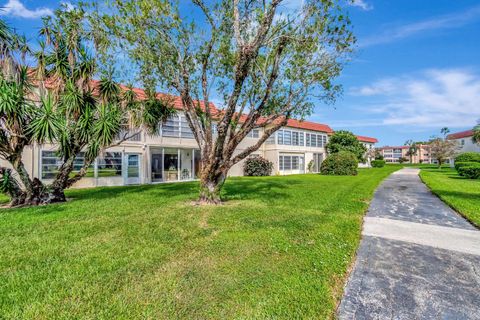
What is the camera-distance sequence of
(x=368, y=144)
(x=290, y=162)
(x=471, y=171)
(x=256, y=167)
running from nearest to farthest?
(x=471, y=171) < (x=256, y=167) < (x=290, y=162) < (x=368, y=144)

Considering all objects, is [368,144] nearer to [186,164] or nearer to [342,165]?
[342,165]

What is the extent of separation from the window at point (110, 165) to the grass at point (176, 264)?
30.7 feet

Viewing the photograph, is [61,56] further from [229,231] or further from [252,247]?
[252,247]

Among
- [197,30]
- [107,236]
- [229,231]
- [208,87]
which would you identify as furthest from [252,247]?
[197,30]

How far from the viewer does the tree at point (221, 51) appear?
8.37 meters

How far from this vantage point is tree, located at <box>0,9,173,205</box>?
29.7 ft

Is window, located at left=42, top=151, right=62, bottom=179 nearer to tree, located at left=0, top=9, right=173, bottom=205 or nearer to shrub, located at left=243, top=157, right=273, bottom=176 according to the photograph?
tree, located at left=0, top=9, right=173, bottom=205

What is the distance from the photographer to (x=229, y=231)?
6.25m

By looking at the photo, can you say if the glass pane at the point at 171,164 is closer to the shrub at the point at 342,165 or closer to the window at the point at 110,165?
the window at the point at 110,165

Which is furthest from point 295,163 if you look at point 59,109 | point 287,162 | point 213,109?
point 59,109

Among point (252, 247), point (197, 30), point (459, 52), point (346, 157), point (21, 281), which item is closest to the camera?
point (21, 281)

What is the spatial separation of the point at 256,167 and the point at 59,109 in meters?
18.7

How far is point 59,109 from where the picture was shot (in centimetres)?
1007

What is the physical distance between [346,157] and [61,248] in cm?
2678
